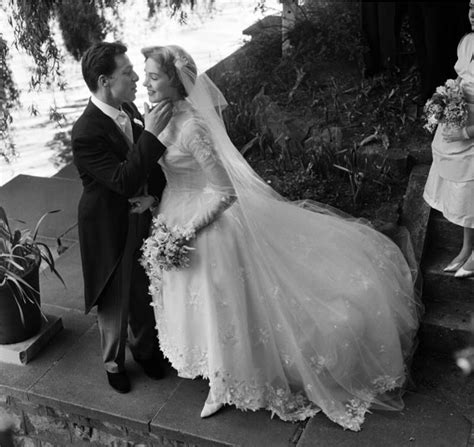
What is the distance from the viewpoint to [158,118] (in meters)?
3.75

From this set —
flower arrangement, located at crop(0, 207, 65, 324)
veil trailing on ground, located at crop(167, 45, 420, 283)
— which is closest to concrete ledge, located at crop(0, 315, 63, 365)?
flower arrangement, located at crop(0, 207, 65, 324)

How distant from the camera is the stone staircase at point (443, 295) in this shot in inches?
176

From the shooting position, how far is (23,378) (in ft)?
15.0

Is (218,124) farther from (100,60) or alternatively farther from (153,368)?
(153,368)

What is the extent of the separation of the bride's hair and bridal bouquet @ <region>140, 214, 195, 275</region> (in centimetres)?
76

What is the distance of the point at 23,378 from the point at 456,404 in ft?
8.58

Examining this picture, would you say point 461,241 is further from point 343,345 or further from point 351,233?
point 343,345

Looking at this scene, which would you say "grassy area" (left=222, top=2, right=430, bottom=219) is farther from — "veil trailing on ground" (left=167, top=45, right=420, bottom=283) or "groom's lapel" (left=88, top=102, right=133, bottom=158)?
"groom's lapel" (left=88, top=102, right=133, bottom=158)

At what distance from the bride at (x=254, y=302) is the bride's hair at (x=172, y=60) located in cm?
3

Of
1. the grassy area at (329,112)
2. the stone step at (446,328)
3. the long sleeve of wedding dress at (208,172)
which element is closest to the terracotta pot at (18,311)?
the long sleeve of wedding dress at (208,172)

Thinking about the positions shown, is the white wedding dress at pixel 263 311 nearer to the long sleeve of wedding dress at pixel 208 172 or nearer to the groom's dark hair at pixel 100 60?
the long sleeve of wedding dress at pixel 208 172

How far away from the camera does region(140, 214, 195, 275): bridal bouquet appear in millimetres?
3812

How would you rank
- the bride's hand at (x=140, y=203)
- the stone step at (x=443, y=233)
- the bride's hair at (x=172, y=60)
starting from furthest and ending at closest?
the stone step at (x=443, y=233)
the bride's hand at (x=140, y=203)
the bride's hair at (x=172, y=60)

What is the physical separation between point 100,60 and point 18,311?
5.72 feet
